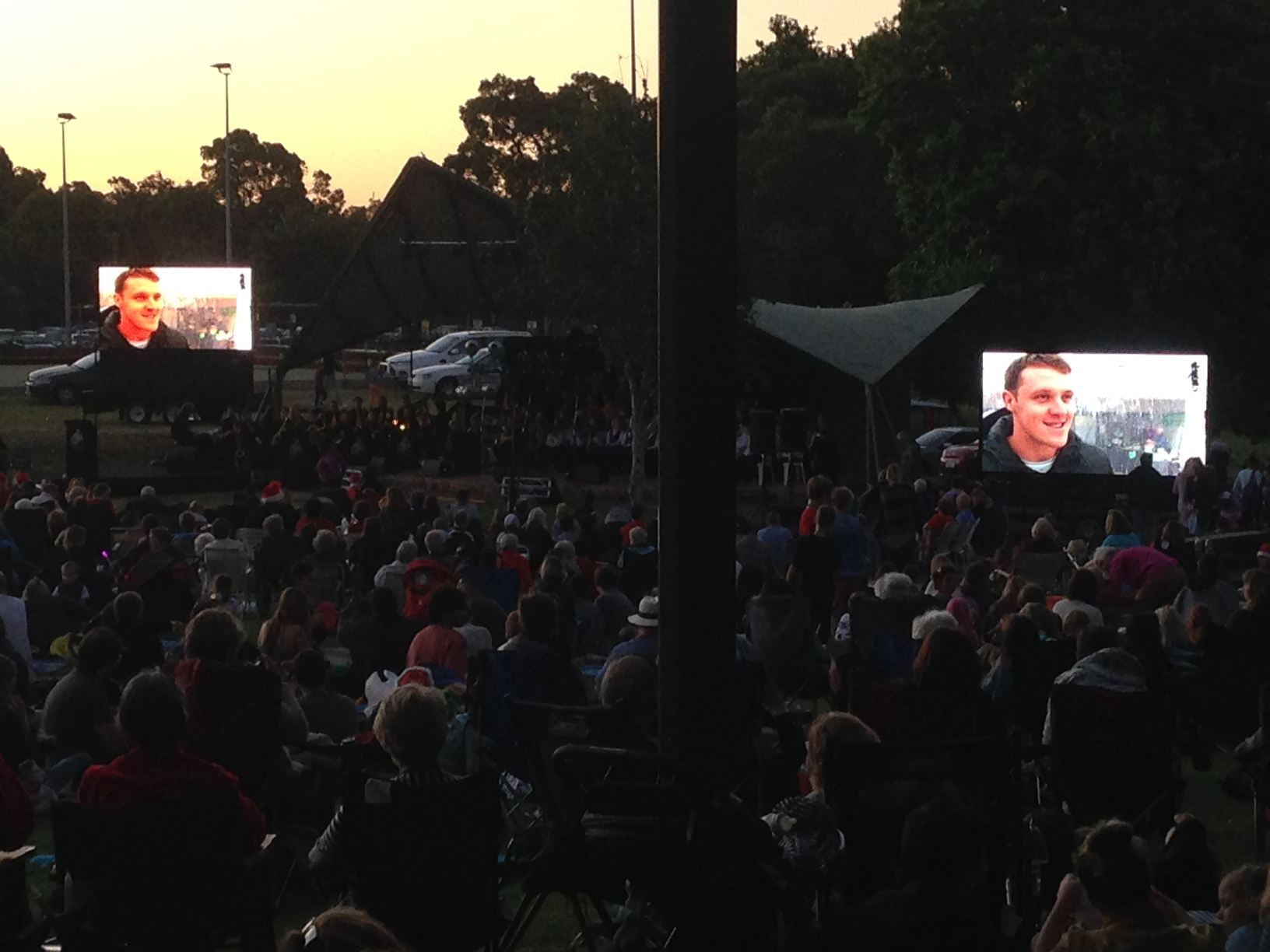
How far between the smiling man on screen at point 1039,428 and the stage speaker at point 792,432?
4.33 metres

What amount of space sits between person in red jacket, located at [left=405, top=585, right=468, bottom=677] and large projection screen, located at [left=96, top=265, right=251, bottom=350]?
27830mm

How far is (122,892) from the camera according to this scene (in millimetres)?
4910

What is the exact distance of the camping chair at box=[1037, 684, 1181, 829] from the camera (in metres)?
6.80

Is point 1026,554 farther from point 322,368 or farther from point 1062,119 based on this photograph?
point 322,368

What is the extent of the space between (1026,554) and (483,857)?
8711 millimetres

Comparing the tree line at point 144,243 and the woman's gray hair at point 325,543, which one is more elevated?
the tree line at point 144,243

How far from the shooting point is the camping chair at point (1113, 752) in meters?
6.80

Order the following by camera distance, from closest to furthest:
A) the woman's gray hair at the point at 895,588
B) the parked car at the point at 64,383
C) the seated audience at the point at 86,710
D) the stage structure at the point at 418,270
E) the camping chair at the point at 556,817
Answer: the camping chair at the point at 556,817 < the seated audience at the point at 86,710 < the woman's gray hair at the point at 895,588 < the stage structure at the point at 418,270 < the parked car at the point at 64,383

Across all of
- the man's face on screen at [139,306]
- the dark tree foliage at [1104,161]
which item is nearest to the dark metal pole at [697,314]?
the dark tree foliage at [1104,161]

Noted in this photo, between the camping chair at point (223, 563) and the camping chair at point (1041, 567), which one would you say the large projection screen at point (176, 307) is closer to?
the camping chair at point (223, 563)

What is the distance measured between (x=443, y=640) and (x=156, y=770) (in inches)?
157

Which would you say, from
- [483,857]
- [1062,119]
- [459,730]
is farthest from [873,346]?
[483,857]

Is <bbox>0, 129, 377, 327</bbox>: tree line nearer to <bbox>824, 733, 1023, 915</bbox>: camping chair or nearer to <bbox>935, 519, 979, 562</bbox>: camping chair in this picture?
<bbox>935, 519, 979, 562</bbox>: camping chair

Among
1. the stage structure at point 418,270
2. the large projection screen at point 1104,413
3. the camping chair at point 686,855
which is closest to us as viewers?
the camping chair at point 686,855
